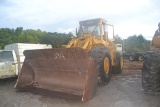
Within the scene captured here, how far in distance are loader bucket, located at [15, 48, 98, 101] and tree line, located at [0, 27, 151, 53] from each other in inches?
1020

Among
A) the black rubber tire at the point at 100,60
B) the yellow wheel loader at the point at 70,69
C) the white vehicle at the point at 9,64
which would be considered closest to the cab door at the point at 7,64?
the white vehicle at the point at 9,64

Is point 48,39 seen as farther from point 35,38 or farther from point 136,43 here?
point 136,43

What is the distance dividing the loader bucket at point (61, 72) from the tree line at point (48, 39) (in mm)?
25899

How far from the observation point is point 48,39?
39.3 m

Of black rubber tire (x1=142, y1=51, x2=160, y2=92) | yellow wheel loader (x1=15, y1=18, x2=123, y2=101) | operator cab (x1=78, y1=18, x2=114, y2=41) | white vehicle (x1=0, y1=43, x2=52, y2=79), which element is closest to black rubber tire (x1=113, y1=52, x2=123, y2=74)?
operator cab (x1=78, y1=18, x2=114, y2=41)

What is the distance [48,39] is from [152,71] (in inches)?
1343

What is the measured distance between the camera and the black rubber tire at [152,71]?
6.07m

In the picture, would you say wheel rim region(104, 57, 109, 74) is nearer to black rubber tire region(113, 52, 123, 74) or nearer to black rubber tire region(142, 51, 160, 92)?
black rubber tire region(113, 52, 123, 74)

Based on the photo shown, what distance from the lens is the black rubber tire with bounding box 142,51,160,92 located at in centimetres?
607

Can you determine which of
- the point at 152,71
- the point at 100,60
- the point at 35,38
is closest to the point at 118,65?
the point at 100,60

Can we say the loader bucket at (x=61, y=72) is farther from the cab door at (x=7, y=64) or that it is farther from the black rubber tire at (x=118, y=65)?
the black rubber tire at (x=118, y=65)

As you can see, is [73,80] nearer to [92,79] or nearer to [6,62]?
[92,79]

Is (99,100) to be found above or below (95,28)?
below

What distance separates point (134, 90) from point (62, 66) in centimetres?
254
